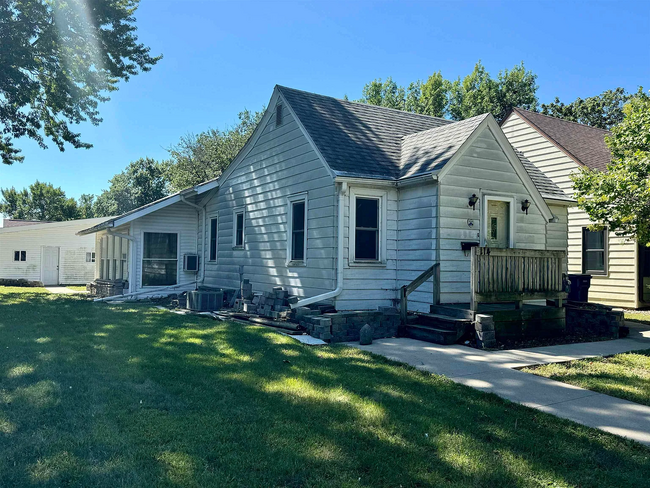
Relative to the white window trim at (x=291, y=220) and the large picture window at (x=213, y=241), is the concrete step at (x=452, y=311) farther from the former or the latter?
the large picture window at (x=213, y=241)

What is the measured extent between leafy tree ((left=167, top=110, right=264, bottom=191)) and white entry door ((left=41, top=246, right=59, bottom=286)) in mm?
11334

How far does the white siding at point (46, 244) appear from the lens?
27.1 meters

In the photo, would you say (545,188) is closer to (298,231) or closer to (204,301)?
(298,231)

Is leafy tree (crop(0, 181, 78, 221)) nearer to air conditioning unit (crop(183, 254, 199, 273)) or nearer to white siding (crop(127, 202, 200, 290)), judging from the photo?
white siding (crop(127, 202, 200, 290))

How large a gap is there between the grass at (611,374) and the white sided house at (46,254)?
27.6 meters

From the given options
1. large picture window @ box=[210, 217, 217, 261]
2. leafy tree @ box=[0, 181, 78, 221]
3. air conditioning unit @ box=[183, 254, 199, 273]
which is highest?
leafy tree @ box=[0, 181, 78, 221]

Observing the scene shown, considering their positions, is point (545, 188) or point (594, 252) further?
point (594, 252)

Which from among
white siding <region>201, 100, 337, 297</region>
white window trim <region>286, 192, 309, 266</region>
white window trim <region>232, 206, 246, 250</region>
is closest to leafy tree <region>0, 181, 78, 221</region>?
white siding <region>201, 100, 337, 297</region>

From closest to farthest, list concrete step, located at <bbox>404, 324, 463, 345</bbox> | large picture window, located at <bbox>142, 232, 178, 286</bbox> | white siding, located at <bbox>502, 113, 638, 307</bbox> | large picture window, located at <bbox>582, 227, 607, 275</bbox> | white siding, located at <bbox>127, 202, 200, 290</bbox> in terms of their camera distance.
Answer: concrete step, located at <bbox>404, 324, 463, 345</bbox>, white siding, located at <bbox>502, 113, 638, 307</bbox>, large picture window, located at <bbox>582, 227, 607, 275</bbox>, white siding, located at <bbox>127, 202, 200, 290</bbox>, large picture window, located at <bbox>142, 232, 178, 286</bbox>

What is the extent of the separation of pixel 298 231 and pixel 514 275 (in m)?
4.80

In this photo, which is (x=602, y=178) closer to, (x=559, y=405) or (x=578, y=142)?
(x=559, y=405)

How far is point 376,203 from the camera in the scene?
10.2 m

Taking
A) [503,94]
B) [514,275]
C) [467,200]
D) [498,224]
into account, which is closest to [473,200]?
[467,200]

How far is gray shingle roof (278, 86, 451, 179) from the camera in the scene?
404 inches
